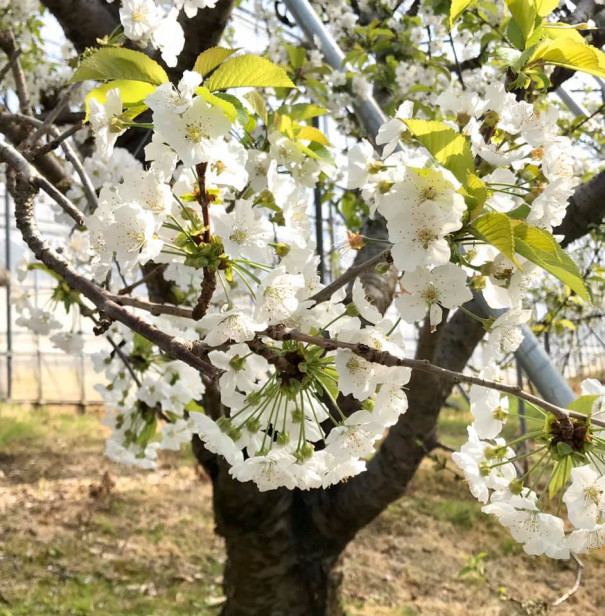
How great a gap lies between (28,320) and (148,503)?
107 inches

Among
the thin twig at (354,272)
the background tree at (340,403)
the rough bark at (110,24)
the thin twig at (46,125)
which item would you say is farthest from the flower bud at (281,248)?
the rough bark at (110,24)

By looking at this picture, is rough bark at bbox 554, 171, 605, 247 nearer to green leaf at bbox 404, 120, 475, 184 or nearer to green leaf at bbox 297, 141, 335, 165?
green leaf at bbox 297, 141, 335, 165

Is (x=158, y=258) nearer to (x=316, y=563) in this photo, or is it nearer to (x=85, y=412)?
(x=316, y=563)

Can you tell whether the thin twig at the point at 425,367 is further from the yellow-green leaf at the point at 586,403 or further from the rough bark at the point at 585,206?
the rough bark at the point at 585,206

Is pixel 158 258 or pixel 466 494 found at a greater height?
pixel 158 258

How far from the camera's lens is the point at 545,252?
0.60 metres

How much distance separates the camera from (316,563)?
224 centimetres

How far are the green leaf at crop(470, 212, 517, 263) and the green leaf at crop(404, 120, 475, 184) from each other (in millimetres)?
53

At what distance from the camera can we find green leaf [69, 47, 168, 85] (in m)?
0.69

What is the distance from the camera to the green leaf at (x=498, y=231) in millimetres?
560

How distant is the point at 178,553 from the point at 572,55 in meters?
3.37

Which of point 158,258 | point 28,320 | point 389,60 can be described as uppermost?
point 389,60

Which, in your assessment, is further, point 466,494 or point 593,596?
point 466,494

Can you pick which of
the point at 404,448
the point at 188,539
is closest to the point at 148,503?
the point at 188,539
